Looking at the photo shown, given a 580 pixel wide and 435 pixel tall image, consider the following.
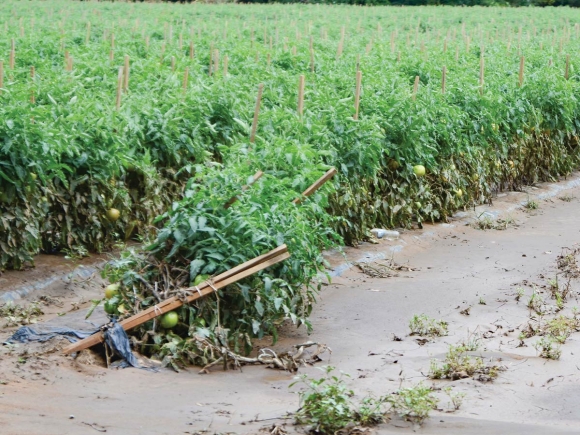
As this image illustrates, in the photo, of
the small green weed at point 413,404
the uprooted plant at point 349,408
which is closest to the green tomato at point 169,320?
the uprooted plant at point 349,408

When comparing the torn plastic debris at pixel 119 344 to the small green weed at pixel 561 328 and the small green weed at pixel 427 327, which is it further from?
the small green weed at pixel 561 328

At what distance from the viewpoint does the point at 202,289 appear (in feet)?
22.0

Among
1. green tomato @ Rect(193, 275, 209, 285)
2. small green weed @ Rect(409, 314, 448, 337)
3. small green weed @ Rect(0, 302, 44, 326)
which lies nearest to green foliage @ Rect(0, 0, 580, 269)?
small green weed @ Rect(0, 302, 44, 326)

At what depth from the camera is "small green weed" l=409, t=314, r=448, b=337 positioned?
7.46m

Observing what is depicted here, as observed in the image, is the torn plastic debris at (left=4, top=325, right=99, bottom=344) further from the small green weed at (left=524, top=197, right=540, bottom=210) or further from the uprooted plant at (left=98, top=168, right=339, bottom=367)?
the small green weed at (left=524, top=197, right=540, bottom=210)

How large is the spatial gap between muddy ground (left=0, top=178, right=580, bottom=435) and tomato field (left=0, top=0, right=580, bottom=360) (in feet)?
1.50

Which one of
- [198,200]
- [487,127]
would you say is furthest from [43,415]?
[487,127]

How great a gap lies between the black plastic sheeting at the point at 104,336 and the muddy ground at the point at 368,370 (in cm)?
13

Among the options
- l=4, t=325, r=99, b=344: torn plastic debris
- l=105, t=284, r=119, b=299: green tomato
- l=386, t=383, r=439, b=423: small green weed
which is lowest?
l=4, t=325, r=99, b=344: torn plastic debris

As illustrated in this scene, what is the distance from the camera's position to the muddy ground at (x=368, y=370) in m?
5.46

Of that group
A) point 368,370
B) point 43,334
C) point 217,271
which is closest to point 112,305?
point 43,334

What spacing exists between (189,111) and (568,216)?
219 inches

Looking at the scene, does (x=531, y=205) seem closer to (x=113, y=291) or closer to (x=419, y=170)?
(x=419, y=170)

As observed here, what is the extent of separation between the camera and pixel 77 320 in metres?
7.68
